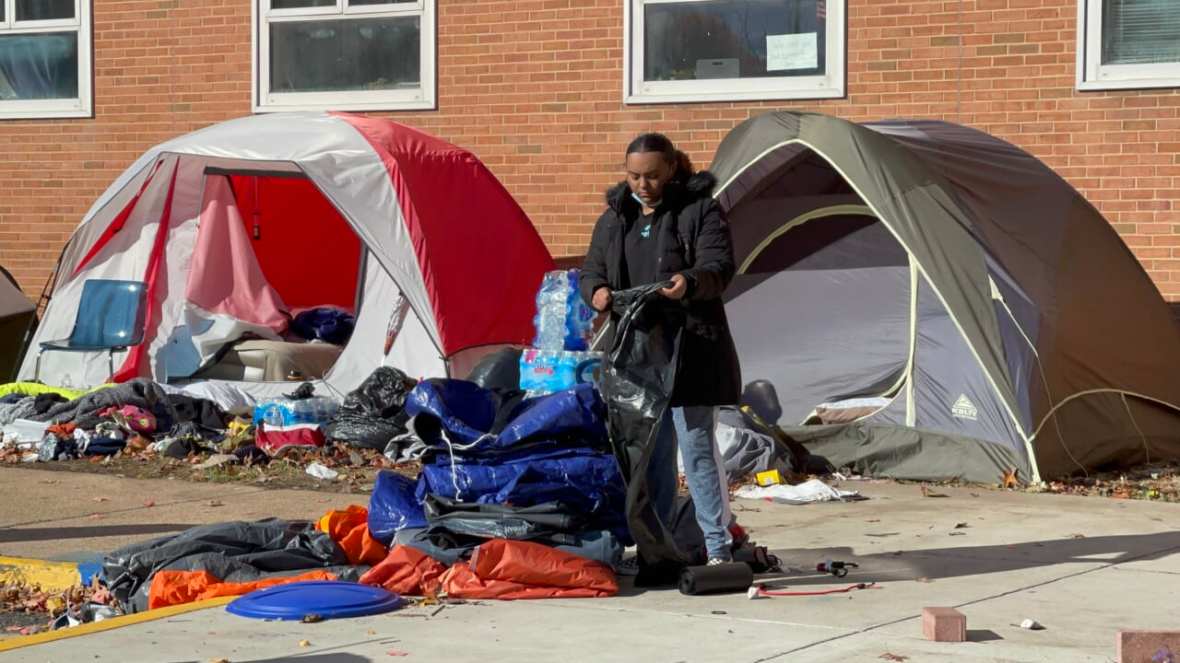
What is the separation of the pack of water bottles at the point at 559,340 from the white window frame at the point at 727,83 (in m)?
2.13

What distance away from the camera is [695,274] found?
6332mm

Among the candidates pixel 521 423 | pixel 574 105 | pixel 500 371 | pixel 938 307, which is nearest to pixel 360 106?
pixel 574 105

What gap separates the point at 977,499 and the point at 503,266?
4415 mm

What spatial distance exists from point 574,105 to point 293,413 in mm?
3794

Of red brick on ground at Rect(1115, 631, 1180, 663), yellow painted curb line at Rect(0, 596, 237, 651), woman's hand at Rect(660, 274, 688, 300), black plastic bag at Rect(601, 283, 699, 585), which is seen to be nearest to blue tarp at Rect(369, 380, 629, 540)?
black plastic bag at Rect(601, 283, 699, 585)

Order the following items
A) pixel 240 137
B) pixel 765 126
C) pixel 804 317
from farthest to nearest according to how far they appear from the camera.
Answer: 1. pixel 240 137
2. pixel 804 317
3. pixel 765 126

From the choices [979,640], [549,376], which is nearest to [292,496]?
[549,376]

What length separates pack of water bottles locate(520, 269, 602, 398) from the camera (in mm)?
10516

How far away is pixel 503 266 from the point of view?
483 inches

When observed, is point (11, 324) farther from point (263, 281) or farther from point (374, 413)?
point (374, 413)

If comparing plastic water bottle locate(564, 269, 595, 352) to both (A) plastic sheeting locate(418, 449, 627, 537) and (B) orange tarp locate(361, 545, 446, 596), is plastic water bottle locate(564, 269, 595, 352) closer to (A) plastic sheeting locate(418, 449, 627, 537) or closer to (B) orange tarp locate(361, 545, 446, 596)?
(A) plastic sheeting locate(418, 449, 627, 537)

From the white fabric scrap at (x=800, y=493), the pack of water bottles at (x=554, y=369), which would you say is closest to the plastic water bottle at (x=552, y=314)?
the pack of water bottles at (x=554, y=369)

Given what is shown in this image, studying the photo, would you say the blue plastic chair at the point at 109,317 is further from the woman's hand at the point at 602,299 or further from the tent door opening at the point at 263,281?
the woman's hand at the point at 602,299

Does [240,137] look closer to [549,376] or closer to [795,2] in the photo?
[549,376]
